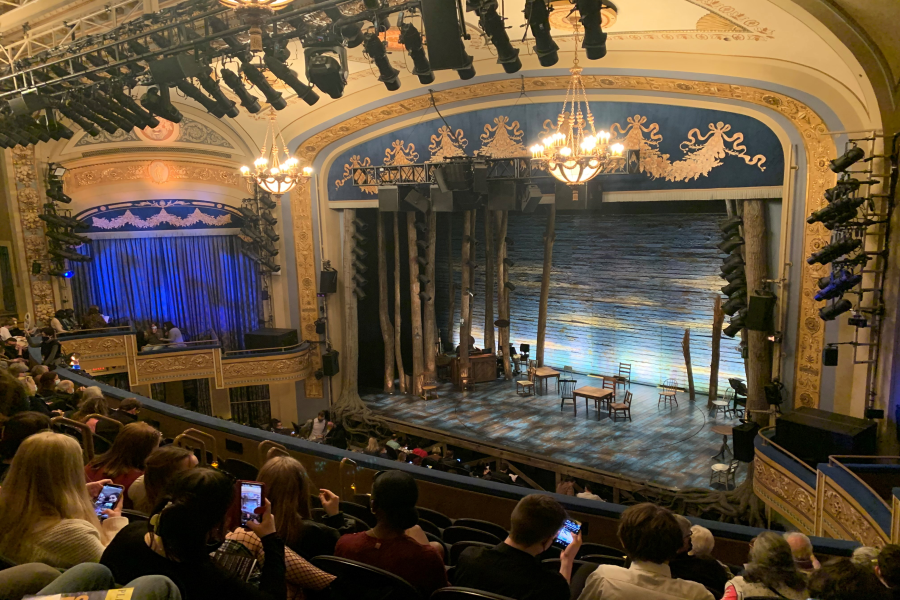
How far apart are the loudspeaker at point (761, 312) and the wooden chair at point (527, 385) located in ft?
17.3

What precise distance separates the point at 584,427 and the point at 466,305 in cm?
405

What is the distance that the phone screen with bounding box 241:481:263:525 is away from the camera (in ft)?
7.34

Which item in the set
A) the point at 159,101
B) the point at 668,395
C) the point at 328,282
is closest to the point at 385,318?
the point at 328,282

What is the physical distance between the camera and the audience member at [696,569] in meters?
2.48

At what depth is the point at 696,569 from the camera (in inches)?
98.5

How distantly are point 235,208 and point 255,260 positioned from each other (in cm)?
129

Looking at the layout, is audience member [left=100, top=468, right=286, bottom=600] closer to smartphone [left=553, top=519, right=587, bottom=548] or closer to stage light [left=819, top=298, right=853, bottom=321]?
smartphone [left=553, top=519, right=587, bottom=548]

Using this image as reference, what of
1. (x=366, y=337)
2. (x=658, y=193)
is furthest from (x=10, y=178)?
(x=658, y=193)

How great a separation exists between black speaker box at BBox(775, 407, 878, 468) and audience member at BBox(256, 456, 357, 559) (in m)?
6.58

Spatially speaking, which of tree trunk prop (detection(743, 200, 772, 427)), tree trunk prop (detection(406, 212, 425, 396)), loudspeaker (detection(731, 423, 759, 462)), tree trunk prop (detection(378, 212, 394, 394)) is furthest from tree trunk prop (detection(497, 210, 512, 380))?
loudspeaker (detection(731, 423, 759, 462))

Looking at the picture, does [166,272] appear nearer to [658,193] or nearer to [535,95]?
[535,95]

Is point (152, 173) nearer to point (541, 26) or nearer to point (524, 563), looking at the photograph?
point (541, 26)

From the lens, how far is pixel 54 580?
141 cm

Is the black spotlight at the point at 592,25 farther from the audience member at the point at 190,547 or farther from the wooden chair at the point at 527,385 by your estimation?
the wooden chair at the point at 527,385
